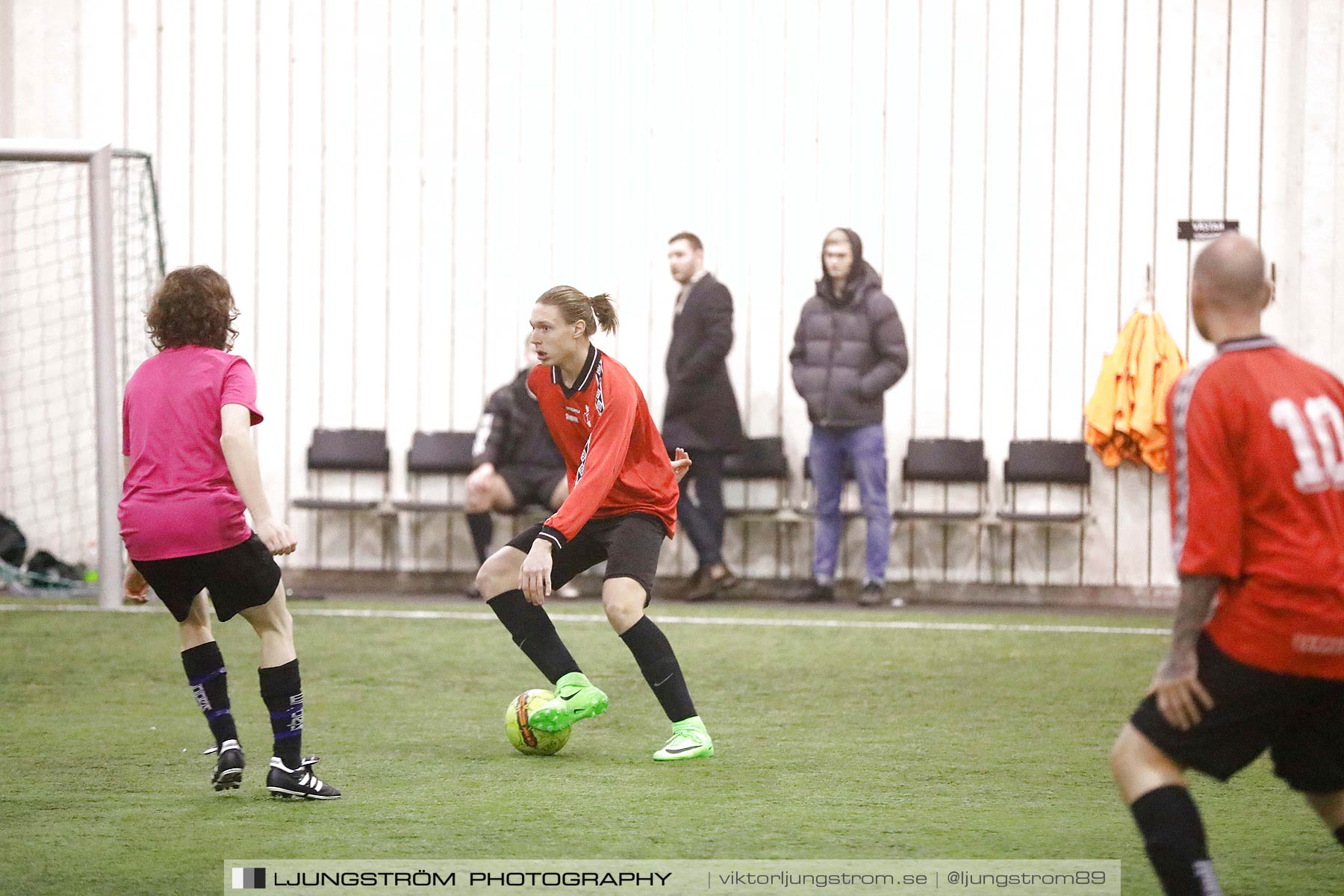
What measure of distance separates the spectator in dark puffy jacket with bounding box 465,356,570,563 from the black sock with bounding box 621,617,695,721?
15.4 feet

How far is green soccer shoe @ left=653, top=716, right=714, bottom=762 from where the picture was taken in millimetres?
4766

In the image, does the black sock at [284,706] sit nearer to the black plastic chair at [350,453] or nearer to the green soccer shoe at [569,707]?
the green soccer shoe at [569,707]

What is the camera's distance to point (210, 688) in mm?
4277

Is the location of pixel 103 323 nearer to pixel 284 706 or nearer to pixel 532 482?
pixel 532 482

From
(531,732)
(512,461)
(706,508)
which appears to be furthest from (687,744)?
(512,461)

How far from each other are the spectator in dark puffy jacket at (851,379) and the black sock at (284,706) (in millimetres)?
5736

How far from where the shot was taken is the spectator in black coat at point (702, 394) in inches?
373

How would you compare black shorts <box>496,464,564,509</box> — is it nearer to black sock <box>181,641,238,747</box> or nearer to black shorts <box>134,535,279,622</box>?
black sock <box>181,641,238,747</box>

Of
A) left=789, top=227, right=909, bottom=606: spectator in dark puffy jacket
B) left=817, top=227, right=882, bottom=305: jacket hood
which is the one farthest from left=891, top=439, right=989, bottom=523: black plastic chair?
left=817, top=227, right=882, bottom=305: jacket hood

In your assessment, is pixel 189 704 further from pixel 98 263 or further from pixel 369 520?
pixel 369 520

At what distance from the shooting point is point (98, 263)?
334 inches

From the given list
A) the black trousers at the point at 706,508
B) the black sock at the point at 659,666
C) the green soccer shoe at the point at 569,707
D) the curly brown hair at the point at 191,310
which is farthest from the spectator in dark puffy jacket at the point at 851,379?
the curly brown hair at the point at 191,310

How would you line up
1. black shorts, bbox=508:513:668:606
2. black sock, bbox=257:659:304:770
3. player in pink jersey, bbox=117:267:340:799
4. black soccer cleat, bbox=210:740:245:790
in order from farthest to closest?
black shorts, bbox=508:513:668:606, black soccer cleat, bbox=210:740:245:790, black sock, bbox=257:659:304:770, player in pink jersey, bbox=117:267:340:799

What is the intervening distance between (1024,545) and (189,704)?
237 inches
